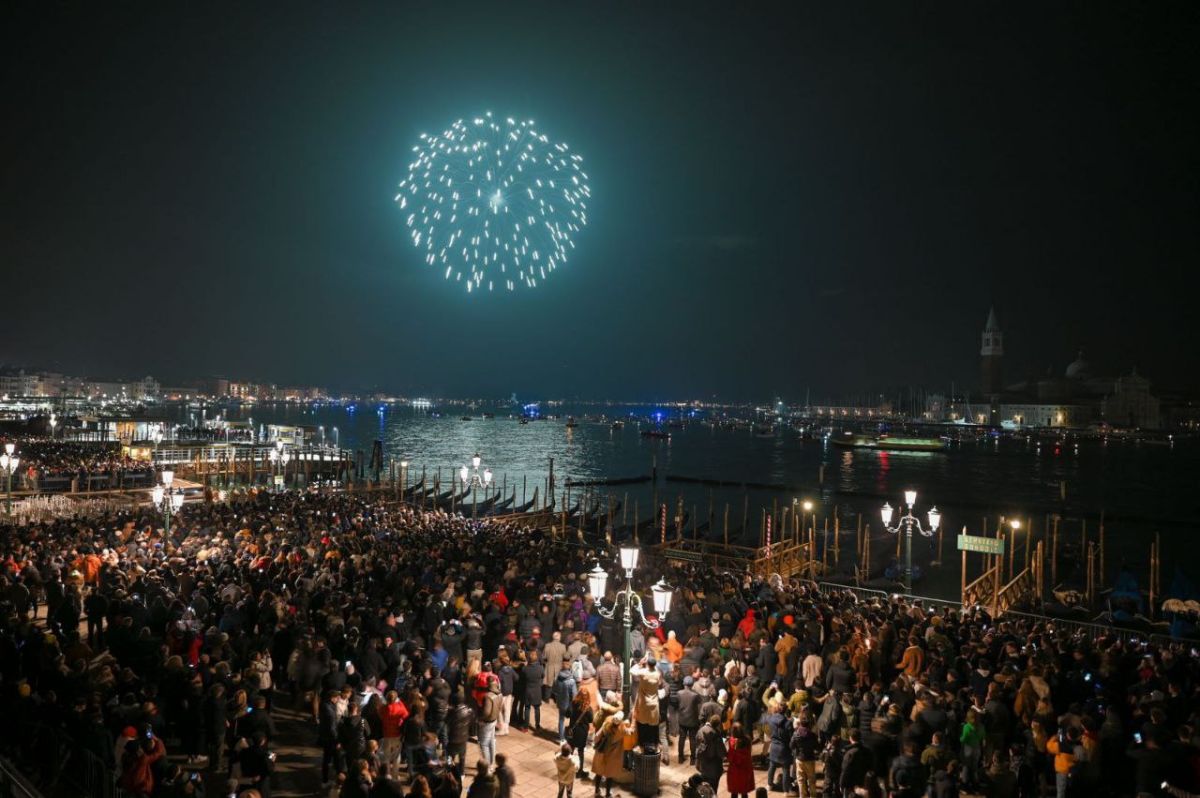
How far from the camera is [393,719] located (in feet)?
Answer: 24.3

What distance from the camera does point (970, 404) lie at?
171000mm

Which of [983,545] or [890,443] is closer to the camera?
[983,545]

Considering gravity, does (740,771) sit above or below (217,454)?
above

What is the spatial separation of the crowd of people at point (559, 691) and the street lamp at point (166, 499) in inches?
145

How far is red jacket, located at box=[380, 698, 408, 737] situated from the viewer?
7.41m

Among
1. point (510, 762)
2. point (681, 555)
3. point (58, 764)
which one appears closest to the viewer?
point (58, 764)

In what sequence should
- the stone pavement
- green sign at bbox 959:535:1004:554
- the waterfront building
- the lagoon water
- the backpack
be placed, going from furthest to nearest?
1. the waterfront building
2. the lagoon water
3. green sign at bbox 959:535:1004:554
4. the backpack
5. the stone pavement

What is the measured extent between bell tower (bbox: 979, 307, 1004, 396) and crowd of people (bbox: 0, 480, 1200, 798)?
177m

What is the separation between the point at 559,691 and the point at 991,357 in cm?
18628

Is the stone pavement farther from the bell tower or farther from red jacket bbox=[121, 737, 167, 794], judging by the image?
the bell tower

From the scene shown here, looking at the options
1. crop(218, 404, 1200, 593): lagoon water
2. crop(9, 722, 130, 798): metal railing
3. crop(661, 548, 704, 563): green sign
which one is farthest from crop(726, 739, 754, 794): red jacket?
crop(218, 404, 1200, 593): lagoon water

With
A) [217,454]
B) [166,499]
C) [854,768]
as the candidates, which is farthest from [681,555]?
[217,454]

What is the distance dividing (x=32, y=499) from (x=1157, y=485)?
85496 millimetres

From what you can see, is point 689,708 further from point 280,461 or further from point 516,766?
point 280,461
